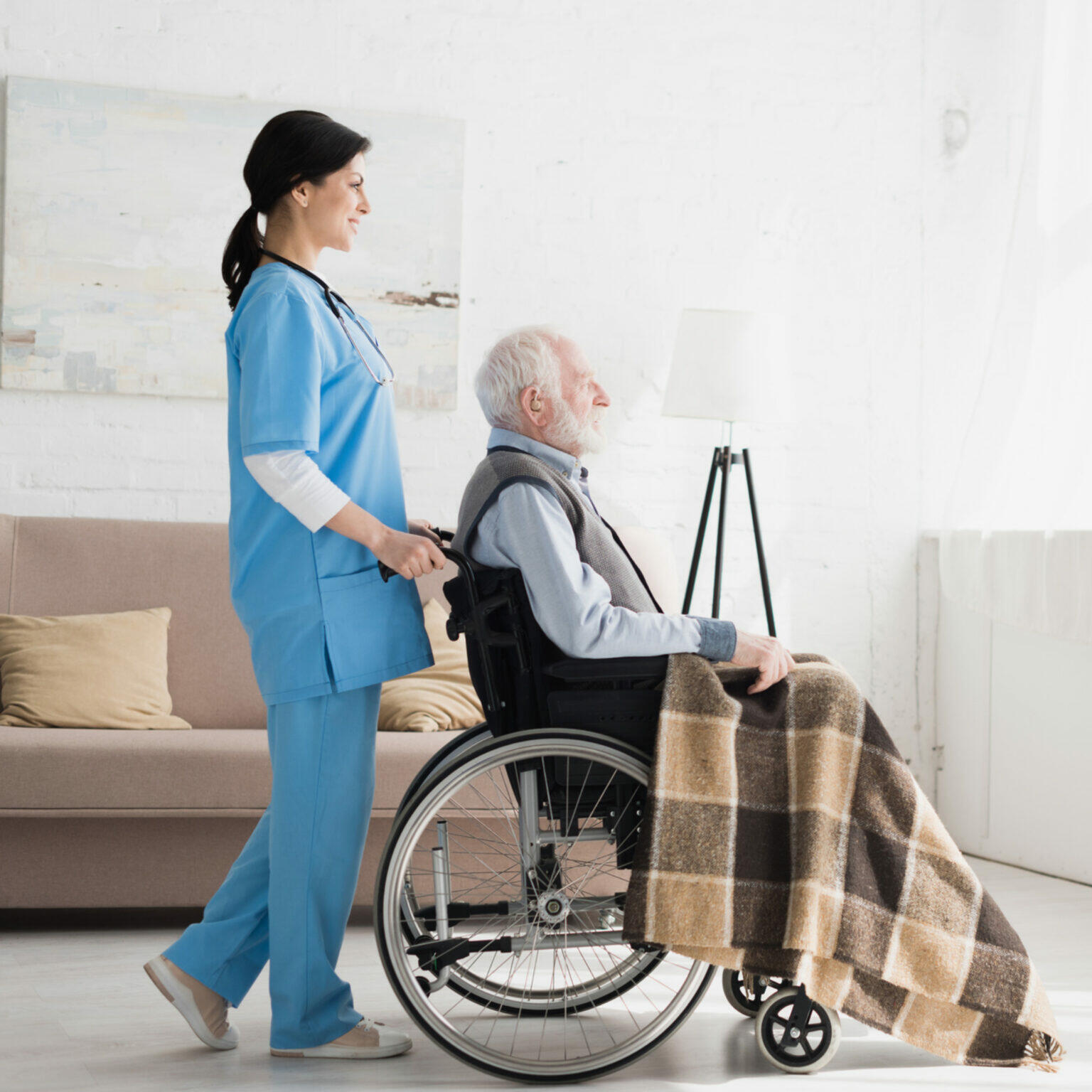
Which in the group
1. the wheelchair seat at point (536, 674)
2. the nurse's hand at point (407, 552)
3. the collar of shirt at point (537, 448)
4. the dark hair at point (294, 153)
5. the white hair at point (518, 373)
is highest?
the dark hair at point (294, 153)

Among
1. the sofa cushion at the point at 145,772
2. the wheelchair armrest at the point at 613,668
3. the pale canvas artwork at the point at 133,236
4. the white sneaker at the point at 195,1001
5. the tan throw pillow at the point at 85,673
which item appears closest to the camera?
the wheelchair armrest at the point at 613,668

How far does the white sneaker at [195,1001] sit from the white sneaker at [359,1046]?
0.29ft

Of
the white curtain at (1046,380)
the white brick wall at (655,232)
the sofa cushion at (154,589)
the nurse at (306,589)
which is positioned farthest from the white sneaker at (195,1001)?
the white curtain at (1046,380)

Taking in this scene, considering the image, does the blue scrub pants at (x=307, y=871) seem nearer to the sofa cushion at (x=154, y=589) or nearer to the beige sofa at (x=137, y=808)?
the beige sofa at (x=137, y=808)

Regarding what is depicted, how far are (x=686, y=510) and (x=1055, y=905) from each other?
1.48 m

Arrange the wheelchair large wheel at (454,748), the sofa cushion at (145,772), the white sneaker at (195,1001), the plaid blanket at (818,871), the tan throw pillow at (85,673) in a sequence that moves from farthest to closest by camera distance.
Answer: the tan throw pillow at (85,673), the sofa cushion at (145,772), the wheelchair large wheel at (454,748), the white sneaker at (195,1001), the plaid blanket at (818,871)

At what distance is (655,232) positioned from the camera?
3934 millimetres

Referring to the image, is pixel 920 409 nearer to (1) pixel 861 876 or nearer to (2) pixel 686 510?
(2) pixel 686 510

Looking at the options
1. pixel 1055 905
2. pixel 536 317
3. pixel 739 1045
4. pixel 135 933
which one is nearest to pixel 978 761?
pixel 1055 905

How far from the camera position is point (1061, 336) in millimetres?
3277

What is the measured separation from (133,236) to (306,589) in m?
2.02

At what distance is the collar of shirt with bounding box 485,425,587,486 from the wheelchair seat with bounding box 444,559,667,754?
22cm

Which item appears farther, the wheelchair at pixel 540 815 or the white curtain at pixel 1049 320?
the white curtain at pixel 1049 320

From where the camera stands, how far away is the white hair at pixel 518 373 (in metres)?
1.96
